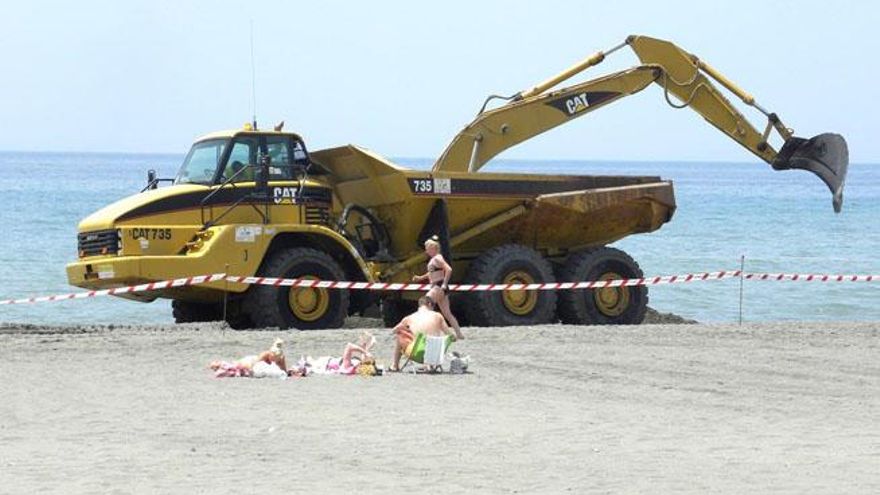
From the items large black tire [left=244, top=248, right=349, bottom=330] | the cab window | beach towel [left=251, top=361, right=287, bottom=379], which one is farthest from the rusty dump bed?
beach towel [left=251, top=361, right=287, bottom=379]

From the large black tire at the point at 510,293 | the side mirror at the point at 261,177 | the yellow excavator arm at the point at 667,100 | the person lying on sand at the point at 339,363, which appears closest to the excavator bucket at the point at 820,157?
the yellow excavator arm at the point at 667,100

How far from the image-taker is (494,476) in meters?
11.3

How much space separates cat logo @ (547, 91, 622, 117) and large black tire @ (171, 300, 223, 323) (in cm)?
544

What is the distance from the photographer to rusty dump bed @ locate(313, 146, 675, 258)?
21969 mm

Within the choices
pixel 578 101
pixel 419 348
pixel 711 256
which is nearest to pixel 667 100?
pixel 578 101

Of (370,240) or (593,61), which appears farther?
(593,61)

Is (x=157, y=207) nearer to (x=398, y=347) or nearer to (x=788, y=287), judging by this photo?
(x=398, y=347)

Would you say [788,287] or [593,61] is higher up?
[593,61]

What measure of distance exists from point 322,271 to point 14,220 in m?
45.6

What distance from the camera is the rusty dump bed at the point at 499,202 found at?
72.1 ft

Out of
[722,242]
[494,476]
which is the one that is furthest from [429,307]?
[722,242]

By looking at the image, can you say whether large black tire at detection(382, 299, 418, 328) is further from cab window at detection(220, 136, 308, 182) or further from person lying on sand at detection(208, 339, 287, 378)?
person lying on sand at detection(208, 339, 287, 378)

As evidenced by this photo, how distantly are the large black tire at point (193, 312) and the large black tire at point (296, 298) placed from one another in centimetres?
227

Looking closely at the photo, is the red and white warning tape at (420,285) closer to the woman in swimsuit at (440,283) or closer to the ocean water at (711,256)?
the woman in swimsuit at (440,283)
